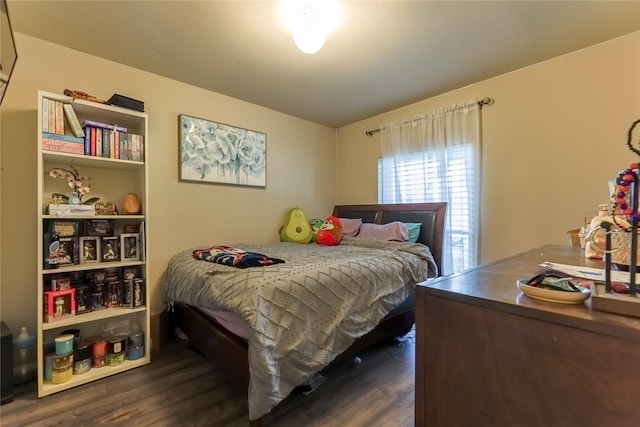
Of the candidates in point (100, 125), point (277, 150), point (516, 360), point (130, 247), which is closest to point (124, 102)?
point (100, 125)

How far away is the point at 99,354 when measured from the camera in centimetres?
193

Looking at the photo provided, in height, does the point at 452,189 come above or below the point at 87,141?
below

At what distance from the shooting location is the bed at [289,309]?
1316 millimetres

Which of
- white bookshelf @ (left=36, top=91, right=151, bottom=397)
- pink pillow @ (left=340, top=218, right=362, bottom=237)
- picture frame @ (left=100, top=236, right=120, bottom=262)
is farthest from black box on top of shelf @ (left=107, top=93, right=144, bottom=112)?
pink pillow @ (left=340, top=218, right=362, bottom=237)

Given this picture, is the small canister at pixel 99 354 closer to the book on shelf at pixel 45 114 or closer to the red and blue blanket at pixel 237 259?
the red and blue blanket at pixel 237 259

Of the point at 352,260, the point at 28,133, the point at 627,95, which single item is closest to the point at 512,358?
the point at 352,260

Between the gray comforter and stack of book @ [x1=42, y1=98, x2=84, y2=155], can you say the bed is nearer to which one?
the gray comforter

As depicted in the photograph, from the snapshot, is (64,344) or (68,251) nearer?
(64,344)

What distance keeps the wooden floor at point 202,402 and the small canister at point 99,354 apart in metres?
0.14

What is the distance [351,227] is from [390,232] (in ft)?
1.85

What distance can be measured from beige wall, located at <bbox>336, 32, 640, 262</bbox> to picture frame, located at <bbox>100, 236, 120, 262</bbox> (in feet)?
10.2

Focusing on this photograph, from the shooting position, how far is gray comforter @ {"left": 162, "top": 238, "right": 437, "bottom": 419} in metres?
1.30

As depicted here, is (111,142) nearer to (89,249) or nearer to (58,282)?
(89,249)

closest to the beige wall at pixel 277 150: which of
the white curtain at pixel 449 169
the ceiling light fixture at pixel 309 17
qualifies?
the white curtain at pixel 449 169
